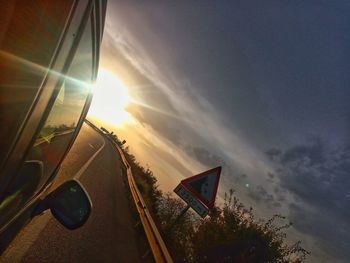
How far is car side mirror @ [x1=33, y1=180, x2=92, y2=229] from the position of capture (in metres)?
2.48

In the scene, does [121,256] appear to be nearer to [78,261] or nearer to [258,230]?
[78,261]

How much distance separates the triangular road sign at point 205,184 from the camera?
23.8ft

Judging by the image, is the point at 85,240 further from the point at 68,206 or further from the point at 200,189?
the point at 68,206

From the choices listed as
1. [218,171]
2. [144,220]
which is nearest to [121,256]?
[144,220]

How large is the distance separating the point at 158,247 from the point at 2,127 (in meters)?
5.70

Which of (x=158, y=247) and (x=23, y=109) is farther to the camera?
(x=158, y=247)

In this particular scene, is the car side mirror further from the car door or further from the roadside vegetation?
the roadside vegetation

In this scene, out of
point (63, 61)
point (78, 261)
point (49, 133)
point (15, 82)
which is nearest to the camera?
point (15, 82)

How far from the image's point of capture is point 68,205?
99.0 inches

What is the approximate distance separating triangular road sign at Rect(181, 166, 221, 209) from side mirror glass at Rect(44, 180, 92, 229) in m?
4.83

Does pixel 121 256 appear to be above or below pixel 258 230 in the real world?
below

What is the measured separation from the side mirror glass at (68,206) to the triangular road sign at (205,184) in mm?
4828

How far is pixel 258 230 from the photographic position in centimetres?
948

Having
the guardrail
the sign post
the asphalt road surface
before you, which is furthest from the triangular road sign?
the asphalt road surface
